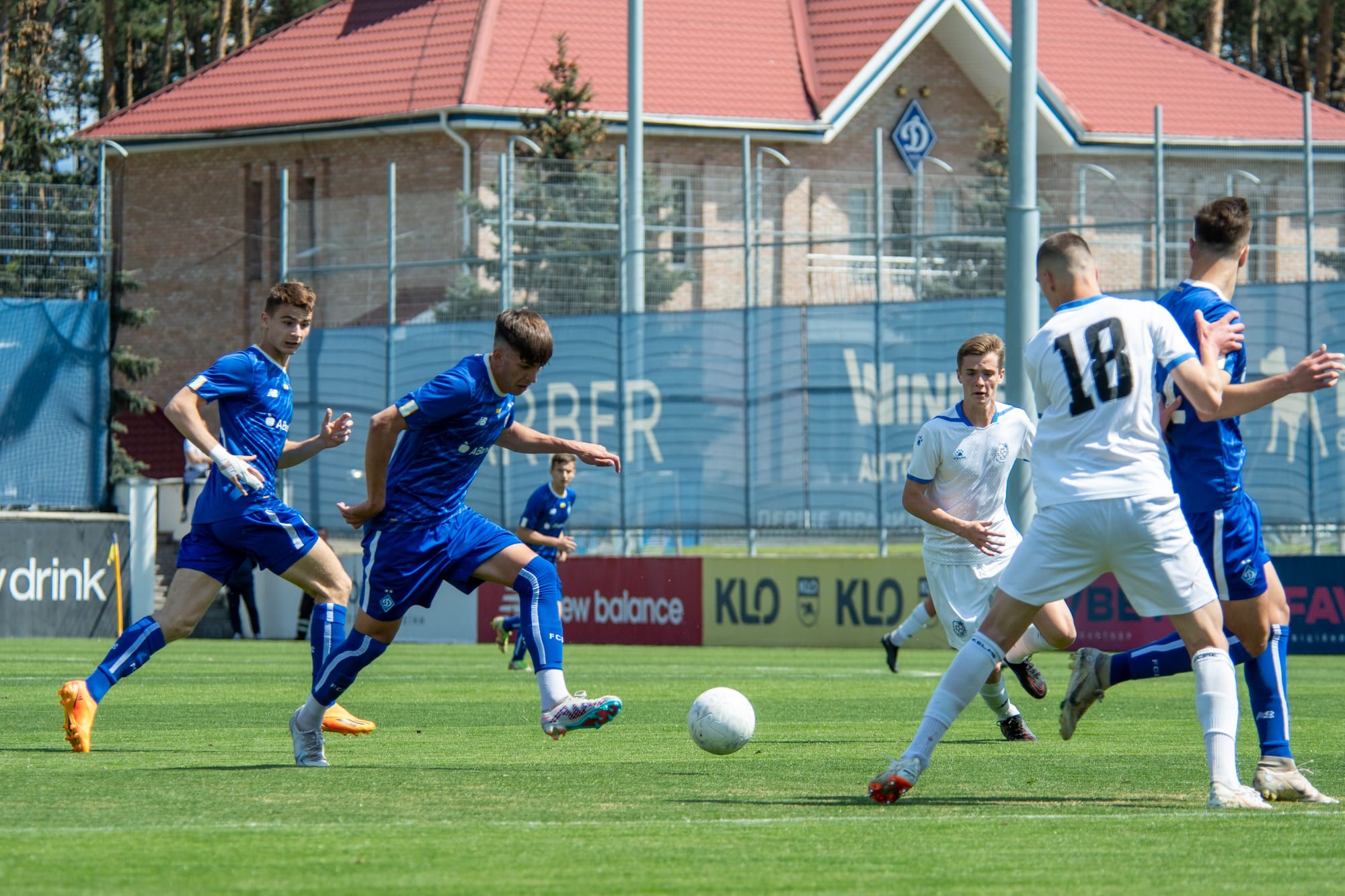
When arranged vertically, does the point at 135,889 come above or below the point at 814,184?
below

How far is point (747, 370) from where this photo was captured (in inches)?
909

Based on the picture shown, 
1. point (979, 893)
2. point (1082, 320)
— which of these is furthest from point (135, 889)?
point (1082, 320)

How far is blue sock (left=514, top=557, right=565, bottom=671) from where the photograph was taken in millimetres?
8414

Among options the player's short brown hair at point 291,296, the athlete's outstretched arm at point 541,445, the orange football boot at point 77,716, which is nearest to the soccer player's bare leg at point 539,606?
the athlete's outstretched arm at point 541,445

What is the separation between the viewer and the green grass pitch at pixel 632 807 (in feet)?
18.7

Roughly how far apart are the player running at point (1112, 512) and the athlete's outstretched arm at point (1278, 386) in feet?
0.30

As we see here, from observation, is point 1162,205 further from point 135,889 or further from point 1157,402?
point 135,889

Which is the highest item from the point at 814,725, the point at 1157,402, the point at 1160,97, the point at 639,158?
the point at 1160,97

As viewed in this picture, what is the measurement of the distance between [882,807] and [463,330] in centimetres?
1819

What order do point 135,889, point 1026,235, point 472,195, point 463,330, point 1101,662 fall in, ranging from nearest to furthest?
point 135,889 → point 1101,662 → point 1026,235 → point 463,330 → point 472,195

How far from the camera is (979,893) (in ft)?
17.8

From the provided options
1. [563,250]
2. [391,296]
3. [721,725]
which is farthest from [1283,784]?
[391,296]

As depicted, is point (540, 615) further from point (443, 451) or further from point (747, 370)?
point (747, 370)

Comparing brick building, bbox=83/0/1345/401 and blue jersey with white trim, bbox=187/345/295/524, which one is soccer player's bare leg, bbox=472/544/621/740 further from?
brick building, bbox=83/0/1345/401
